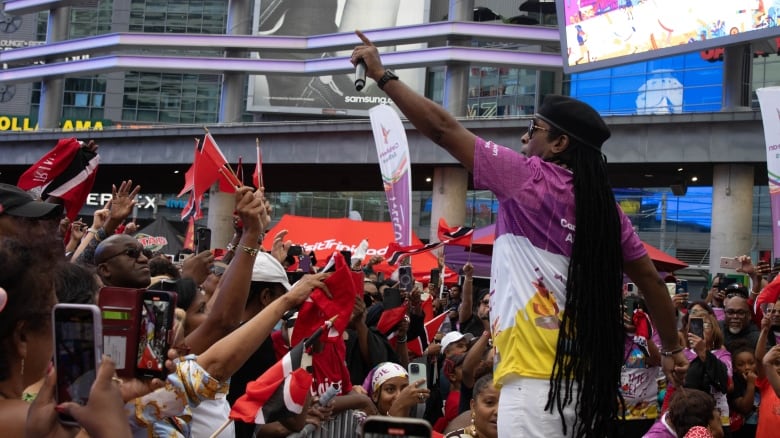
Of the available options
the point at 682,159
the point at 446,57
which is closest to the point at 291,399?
the point at 682,159

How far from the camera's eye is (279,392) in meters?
4.82

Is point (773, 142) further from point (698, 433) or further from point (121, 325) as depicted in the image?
point (121, 325)

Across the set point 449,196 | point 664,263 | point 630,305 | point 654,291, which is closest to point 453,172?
point 449,196

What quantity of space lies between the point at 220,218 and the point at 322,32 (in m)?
18.4

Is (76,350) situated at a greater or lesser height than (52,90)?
lesser

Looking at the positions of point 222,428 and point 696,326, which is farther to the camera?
point 696,326

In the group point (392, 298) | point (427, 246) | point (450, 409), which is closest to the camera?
point (450, 409)

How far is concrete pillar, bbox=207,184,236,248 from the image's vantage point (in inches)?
1298

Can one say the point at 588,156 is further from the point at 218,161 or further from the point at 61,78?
the point at 61,78

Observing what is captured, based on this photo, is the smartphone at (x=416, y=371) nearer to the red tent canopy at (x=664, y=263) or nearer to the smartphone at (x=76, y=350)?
the smartphone at (x=76, y=350)

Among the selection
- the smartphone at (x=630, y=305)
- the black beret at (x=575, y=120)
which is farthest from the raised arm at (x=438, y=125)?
the smartphone at (x=630, y=305)

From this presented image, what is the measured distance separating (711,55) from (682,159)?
17.0 metres

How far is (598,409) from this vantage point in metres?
3.95

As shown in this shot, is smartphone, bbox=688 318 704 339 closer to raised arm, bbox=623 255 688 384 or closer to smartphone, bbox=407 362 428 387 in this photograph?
smartphone, bbox=407 362 428 387
